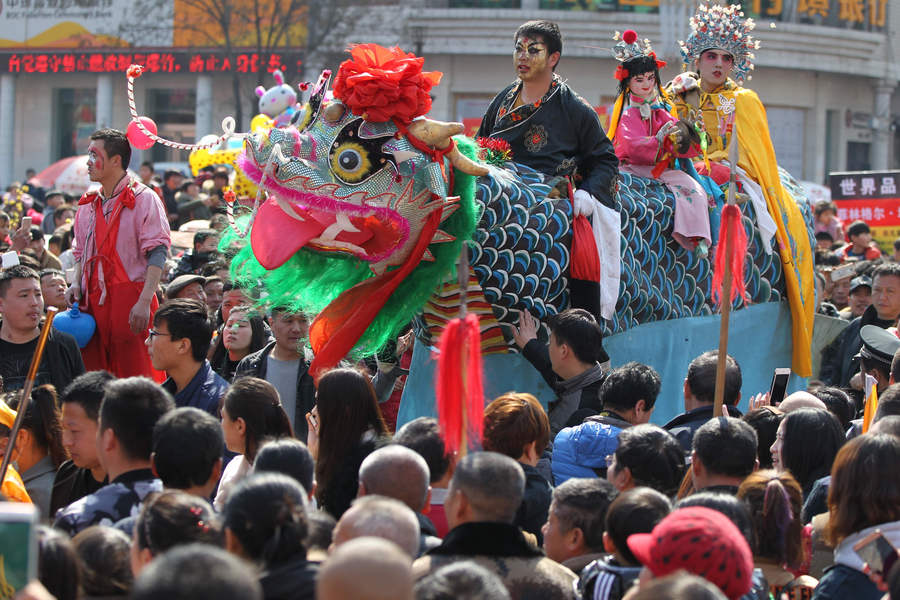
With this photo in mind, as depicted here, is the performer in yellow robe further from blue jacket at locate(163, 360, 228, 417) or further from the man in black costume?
blue jacket at locate(163, 360, 228, 417)

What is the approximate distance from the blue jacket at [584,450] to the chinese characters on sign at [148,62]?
2261 cm

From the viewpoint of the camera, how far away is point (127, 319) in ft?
20.8

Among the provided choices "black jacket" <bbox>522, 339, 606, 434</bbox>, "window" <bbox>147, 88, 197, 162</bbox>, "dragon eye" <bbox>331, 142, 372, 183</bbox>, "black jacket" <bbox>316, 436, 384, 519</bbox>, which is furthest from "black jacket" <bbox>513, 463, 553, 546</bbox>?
"window" <bbox>147, 88, 197, 162</bbox>

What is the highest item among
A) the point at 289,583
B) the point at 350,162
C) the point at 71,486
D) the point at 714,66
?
the point at 714,66

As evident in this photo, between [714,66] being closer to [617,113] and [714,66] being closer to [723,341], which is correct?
[617,113]

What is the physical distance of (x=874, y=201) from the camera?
13.3 m

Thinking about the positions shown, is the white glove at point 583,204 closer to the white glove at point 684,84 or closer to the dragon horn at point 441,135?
the dragon horn at point 441,135

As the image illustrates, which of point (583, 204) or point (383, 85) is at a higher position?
point (383, 85)

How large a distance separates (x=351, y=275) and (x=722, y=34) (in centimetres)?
326

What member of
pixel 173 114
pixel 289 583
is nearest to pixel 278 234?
pixel 289 583

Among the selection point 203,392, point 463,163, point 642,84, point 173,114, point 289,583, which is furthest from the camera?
point 173,114

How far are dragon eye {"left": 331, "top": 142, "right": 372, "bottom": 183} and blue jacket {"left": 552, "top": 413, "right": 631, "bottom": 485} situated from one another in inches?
59.5

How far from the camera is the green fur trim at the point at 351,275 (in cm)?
548

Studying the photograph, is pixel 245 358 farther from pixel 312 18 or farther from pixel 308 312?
pixel 312 18
